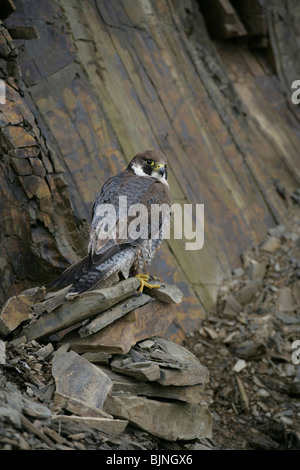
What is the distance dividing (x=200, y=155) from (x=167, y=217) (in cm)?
334

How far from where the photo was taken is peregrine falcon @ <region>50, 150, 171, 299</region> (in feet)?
16.1

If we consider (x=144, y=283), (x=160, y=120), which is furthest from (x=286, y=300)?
(x=144, y=283)

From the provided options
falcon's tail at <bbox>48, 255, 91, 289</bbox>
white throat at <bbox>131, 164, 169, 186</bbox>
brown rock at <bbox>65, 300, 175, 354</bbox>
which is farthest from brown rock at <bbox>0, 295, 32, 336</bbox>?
white throat at <bbox>131, 164, 169, 186</bbox>

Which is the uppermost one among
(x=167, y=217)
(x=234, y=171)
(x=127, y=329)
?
(x=167, y=217)

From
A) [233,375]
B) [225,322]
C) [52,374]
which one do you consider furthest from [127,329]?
[225,322]

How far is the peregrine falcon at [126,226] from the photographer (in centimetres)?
491

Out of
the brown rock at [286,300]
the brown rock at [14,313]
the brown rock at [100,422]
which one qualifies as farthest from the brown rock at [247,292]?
the brown rock at [100,422]

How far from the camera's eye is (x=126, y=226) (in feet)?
16.8

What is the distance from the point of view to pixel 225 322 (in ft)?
24.8

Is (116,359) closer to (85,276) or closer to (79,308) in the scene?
(79,308)

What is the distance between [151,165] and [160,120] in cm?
273

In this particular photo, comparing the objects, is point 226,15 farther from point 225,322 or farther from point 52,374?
point 52,374

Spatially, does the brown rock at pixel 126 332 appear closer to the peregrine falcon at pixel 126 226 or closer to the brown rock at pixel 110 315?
the brown rock at pixel 110 315

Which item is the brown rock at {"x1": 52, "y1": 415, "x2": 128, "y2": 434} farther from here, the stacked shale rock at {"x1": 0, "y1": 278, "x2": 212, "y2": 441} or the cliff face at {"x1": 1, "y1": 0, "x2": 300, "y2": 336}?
the cliff face at {"x1": 1, "y1": 0, "x2": 300, "y2": 336}
